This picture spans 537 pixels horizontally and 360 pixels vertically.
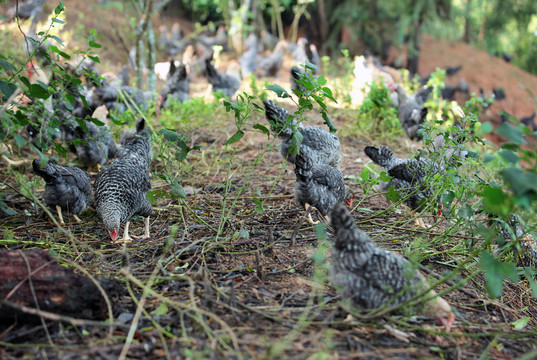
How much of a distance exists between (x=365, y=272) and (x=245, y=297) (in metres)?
0.77

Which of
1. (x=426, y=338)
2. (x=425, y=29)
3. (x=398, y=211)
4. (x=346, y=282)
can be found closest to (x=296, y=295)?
(x=346, y=282)

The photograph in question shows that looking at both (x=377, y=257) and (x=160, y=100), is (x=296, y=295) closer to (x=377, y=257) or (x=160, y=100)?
(x=377, y=257)

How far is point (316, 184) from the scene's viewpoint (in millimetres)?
3918

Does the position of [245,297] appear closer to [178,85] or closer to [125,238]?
[125,238]

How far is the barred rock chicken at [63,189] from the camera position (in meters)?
3.94

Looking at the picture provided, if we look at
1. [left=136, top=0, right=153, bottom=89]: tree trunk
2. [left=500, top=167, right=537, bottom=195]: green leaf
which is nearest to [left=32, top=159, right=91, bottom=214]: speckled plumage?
[left=500, top=167, right=537, bottom=195]: green leaf

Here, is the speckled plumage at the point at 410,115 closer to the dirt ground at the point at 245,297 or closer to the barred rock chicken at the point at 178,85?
the dirt ground at the point at 245,297

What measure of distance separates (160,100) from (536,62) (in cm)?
1835

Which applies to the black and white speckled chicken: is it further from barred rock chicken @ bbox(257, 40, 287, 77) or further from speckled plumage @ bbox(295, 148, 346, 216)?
barred rock chicken @ bbox(257, 40, 287, 77)

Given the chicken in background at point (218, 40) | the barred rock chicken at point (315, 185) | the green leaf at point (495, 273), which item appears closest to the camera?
the green leaf at point (495, 273)

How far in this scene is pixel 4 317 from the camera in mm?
2299

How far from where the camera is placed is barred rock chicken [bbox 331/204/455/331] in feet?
8.18

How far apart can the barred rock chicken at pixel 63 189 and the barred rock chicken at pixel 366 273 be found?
8.54 feet

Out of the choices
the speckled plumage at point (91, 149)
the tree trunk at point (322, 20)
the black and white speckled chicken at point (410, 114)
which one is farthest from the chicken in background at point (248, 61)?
the speckled plumage at point (91, 149)
